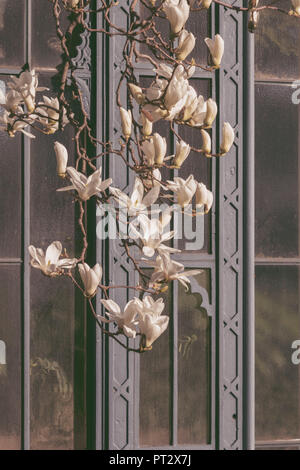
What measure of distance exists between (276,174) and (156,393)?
1.91 m

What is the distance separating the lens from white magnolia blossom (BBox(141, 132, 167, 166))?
2.60 m

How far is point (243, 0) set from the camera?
16.3 feet

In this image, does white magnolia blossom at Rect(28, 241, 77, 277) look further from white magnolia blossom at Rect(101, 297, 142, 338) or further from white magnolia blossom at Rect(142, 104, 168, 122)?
white magnolia blossom at Rect(142, 104, 168, 122)

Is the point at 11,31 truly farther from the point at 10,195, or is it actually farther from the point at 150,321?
the point at 150,321

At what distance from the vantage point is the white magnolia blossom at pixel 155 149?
2598mm

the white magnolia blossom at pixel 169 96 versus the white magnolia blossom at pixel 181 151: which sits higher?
the white magnolia blossom at pixel 169 96

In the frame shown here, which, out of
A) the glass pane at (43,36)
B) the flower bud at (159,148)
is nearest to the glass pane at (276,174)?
the glass pane at (43,36)

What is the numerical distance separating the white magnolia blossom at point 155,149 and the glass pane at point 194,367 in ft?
7.68

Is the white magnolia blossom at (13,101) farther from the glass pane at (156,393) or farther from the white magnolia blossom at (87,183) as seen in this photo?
the glass pane at (156,393)

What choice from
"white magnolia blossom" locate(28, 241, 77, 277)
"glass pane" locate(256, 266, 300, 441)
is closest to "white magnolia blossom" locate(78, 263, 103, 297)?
"white magnolia blossom" locate(28, 241, 77, 277)

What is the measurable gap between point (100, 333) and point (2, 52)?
218 cm

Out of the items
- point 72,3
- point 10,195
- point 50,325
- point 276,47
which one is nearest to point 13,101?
point 72,3

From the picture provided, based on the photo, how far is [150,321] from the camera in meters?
2.38
